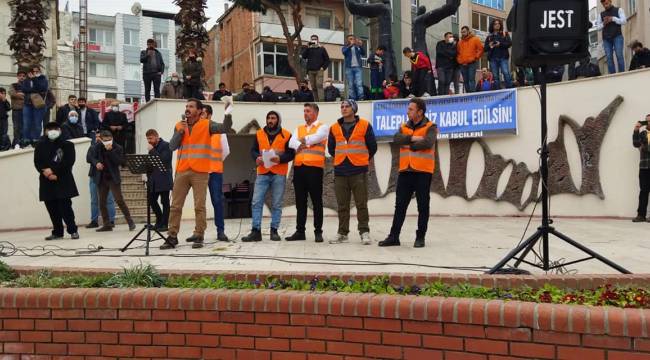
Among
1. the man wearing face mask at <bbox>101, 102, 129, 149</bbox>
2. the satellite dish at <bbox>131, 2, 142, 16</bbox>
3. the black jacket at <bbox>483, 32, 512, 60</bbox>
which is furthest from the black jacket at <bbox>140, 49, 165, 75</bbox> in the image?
the satellite dish at <bbox>131, 2, 142, 16</bbox>

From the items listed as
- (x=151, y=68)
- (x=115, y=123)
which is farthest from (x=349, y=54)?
(x=115, y=123)

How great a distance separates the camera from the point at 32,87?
538 inches

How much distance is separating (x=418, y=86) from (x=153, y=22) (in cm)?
4089

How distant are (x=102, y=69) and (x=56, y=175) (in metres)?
44.3

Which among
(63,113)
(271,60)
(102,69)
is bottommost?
(63,113)

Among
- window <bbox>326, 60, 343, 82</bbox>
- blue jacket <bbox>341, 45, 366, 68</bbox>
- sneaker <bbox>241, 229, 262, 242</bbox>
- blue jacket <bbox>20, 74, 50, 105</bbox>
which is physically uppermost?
window <bbox>326, 60, 343, 82</bbox>

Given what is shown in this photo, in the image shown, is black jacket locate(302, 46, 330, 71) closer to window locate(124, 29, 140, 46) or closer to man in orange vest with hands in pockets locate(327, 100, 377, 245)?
man in orange vest with hands in pockets locate(327, 100, 377, 245)

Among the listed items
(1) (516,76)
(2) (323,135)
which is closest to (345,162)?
(2) (323,135)

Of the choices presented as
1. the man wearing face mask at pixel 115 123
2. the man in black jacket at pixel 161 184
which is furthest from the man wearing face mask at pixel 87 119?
the man in black jacket at pixel 161 184

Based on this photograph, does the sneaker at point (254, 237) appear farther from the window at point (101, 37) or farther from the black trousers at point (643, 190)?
the window at point (101, 37)

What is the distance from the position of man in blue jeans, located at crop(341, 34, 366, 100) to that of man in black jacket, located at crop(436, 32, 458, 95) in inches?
79.3

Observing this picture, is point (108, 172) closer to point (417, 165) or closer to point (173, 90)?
point (173, 90)

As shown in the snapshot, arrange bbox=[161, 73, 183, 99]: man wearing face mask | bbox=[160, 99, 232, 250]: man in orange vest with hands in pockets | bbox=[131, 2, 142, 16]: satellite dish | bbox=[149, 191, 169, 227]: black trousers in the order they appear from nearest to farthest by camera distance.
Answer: bbox=[160, 99, 232, 250]: man in orange vest with hands in pockets, bbox=[149, 191, 169, 227]: black trousers, bbox=[161, 73, 183, 99]: man wearing face mask, bbox=[131, 2, 142, 16]: satellite dish

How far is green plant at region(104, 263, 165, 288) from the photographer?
4205 millimetres
